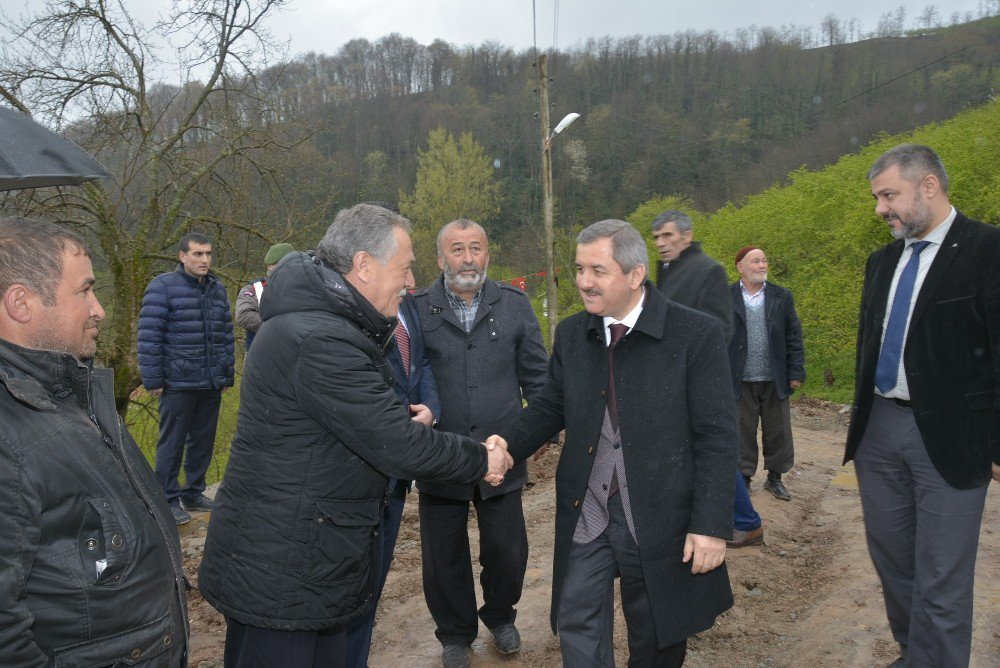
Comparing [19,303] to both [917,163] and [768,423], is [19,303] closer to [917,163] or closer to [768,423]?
[917,163]

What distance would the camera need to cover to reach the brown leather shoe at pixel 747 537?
5.04 m

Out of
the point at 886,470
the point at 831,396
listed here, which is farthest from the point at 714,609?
the point at 831,396

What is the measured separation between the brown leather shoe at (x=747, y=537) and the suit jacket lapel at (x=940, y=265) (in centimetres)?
258

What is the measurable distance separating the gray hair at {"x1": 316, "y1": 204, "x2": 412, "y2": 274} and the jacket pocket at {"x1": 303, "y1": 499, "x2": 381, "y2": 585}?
80cm

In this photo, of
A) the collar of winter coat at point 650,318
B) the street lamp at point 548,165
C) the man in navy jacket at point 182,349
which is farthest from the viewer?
the street lamp at point 548,165

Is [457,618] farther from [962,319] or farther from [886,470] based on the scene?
[962,319]

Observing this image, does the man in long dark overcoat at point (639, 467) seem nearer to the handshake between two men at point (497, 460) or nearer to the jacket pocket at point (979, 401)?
the handshake between two men at point (497, 460)

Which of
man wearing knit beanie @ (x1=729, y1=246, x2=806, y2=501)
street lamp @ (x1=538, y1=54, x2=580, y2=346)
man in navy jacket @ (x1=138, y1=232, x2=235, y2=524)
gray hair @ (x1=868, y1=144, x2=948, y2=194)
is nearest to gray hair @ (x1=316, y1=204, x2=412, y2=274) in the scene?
gray hair @ (x1=868, y1=144, x2=948, y2=194)

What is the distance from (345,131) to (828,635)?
61.2 meters

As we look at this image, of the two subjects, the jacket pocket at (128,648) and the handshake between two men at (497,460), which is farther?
the handshake between two men at (497,460)

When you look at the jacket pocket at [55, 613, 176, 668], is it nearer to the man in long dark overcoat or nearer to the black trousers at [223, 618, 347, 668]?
the black trousers at [223, 618, 347, 668]

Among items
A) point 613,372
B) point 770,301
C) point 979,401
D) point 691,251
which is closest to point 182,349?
point 691,251

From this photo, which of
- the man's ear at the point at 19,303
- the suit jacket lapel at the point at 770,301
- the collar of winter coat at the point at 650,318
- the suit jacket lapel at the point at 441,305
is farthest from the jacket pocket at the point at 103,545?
the suit jacket lapel at the point at 770,301

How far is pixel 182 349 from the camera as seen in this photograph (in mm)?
5551
